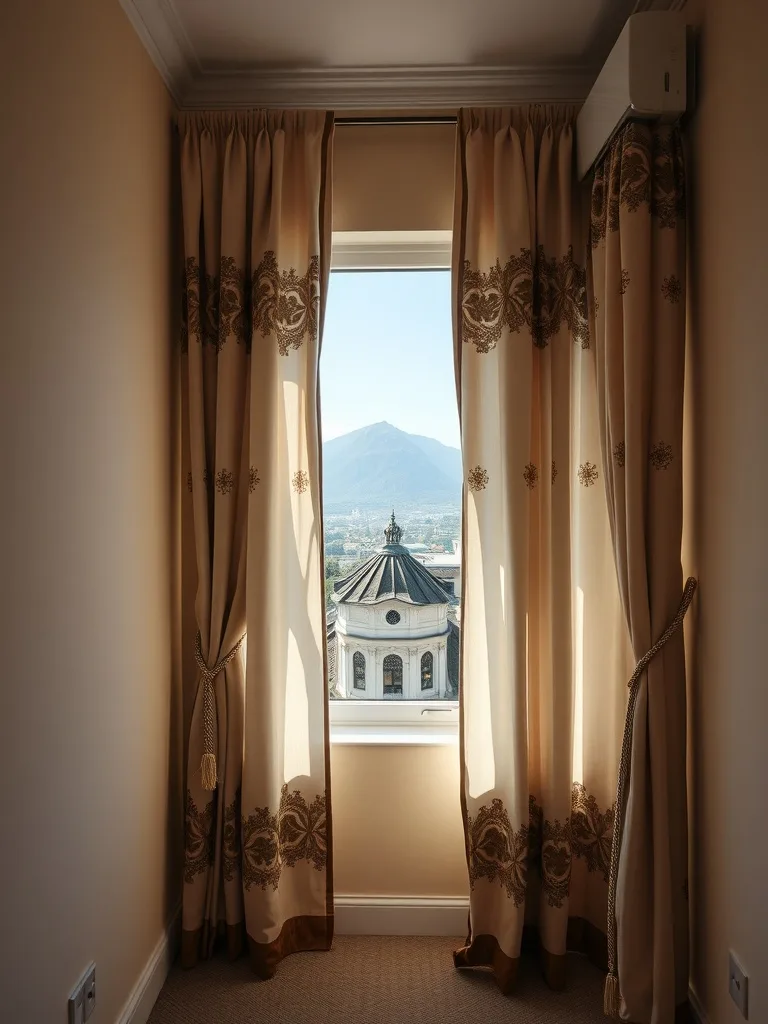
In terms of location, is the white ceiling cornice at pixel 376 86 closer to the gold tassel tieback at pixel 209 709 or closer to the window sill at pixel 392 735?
the gold tassel tieback at pixel 209 709

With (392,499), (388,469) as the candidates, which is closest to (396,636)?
(392,499)

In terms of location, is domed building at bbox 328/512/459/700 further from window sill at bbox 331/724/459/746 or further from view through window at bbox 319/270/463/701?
window sill at bbox 331/724/459/746

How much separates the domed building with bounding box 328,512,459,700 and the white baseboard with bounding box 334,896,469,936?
26.3 inches

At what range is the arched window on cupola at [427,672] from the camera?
8.36 feet

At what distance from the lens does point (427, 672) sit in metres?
2.55

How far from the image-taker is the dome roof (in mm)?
2553

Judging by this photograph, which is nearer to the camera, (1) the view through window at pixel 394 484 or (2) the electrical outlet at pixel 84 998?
(2) the electrical outlet at pixel 84 998

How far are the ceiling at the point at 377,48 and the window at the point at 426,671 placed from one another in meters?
1.84

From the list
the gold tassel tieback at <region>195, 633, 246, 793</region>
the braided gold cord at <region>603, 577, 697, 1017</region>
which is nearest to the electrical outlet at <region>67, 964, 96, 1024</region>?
the gold tassel tieback at <region>195, 633, 246, 793</region>

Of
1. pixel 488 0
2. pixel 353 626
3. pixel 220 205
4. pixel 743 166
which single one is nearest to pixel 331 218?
pixel 220 205

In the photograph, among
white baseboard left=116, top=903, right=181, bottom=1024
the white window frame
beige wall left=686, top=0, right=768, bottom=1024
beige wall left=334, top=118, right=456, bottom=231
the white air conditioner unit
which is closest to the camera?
beige wall left=686, top=0, right=768, bottom=1024

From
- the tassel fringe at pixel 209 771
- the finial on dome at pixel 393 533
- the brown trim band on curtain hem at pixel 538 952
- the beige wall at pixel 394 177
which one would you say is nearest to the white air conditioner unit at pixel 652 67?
the beige wall at pixel 394 177

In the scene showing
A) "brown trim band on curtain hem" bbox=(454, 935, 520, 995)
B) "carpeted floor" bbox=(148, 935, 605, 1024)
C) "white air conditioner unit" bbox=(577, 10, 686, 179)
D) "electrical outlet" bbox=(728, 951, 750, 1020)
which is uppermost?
"white air conditioner unit" bbox=(577, 10, 686, 179)

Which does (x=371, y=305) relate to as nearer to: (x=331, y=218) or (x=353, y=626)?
(x=331, y=218)
